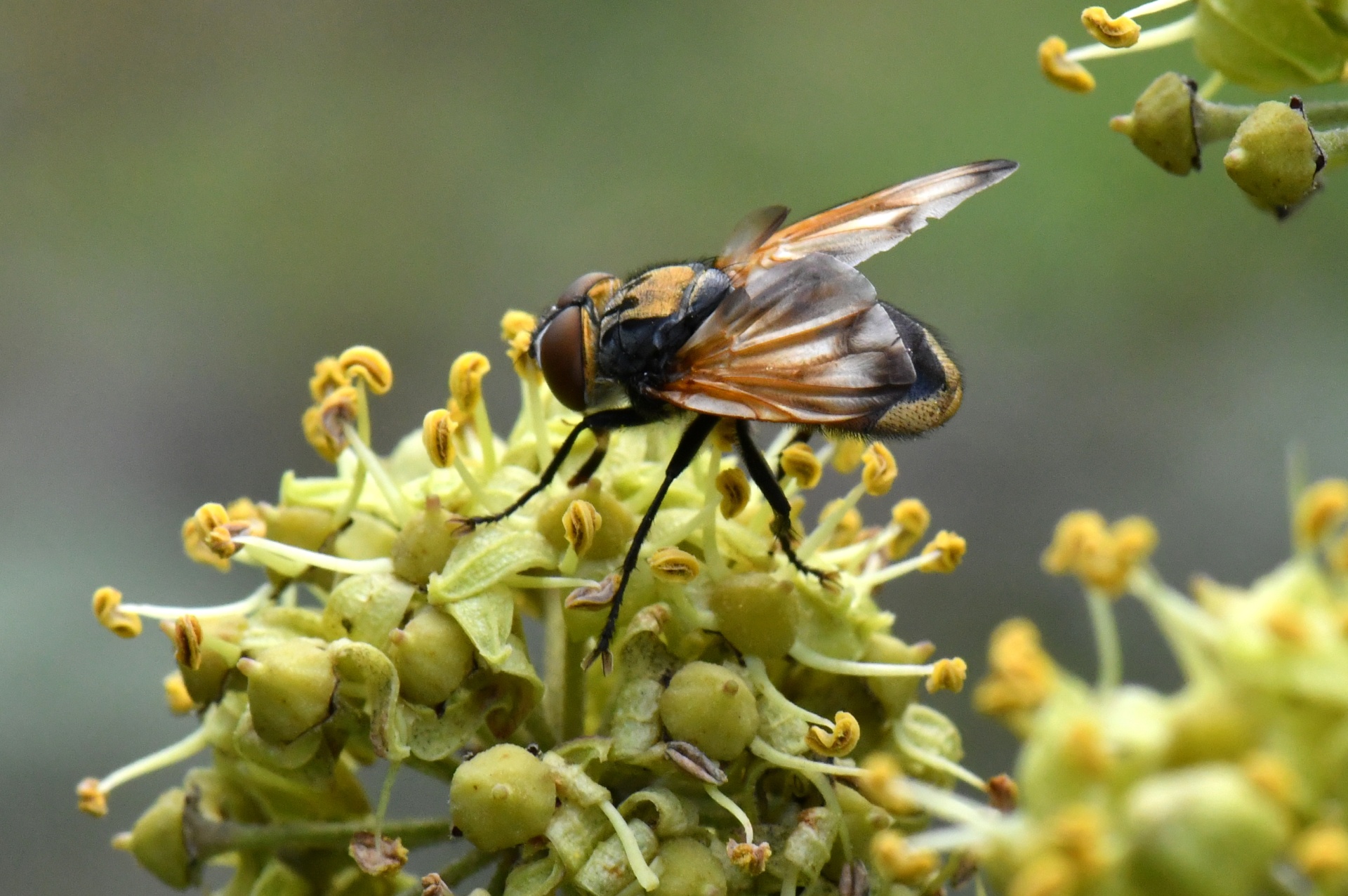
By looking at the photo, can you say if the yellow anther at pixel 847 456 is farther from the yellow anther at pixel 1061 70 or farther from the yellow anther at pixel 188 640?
the yellow anther at pixel 188 640

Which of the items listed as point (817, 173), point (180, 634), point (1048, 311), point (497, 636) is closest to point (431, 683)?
point (497, 636)

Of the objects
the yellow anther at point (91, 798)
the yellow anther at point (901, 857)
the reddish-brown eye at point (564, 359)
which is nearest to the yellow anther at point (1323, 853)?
the yellow anther at point (901, 857)

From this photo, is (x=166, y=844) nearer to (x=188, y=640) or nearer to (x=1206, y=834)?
(x=188, y=640)

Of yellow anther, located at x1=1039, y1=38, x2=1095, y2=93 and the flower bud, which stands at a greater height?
yellow anther, located at x1=1039, y1=38, x2=1095, y2=93

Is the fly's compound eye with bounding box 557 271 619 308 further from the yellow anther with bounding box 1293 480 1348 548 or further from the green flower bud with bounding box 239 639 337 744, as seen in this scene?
the yellow anther with bounding box 1293 480 1348 548

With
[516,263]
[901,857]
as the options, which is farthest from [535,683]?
[516,263]

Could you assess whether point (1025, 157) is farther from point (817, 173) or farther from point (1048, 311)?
point (817, 173)

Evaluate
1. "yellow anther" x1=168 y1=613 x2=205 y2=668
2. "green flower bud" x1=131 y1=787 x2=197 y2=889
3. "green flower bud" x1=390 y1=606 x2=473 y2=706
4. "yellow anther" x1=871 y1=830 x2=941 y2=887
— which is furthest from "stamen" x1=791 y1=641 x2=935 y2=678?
"green flower bud" x1=131 y1=787 x2=197 y2=889
